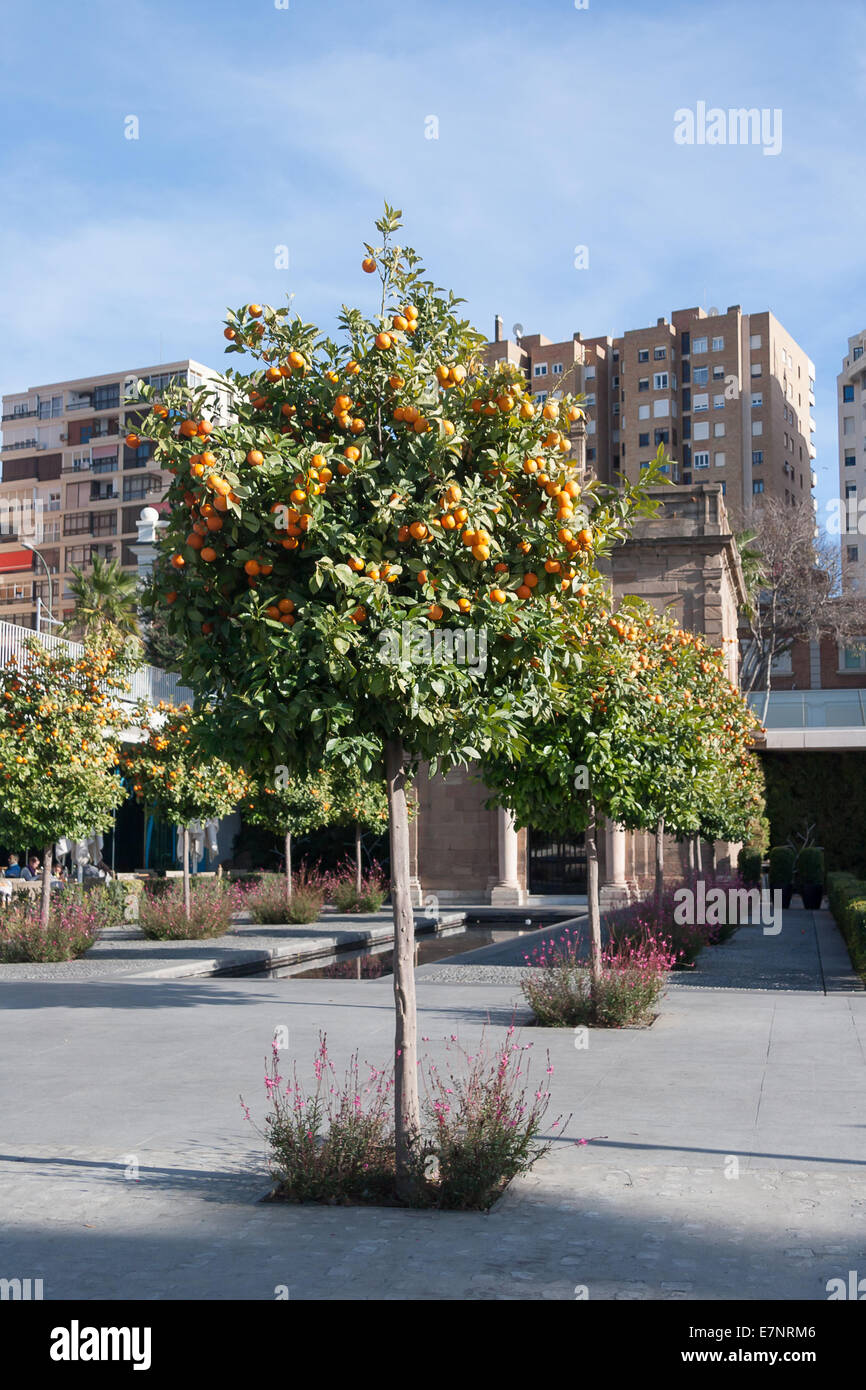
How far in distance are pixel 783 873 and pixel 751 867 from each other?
871mm

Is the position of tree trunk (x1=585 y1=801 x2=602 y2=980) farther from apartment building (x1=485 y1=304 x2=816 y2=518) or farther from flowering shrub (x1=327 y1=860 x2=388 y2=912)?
apartment building (x1=485 y1=304 x2=816 y2=518)

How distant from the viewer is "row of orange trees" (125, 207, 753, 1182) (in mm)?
6359

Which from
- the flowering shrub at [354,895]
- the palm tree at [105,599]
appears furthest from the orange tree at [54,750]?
the palm tree at [105,599]

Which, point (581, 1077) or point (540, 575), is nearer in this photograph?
point (540, 575)

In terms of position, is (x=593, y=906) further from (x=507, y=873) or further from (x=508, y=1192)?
(x=507, y=873)

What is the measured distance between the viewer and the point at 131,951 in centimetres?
2205

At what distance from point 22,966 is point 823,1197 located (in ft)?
52.2

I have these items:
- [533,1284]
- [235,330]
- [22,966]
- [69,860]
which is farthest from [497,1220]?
[69,860]

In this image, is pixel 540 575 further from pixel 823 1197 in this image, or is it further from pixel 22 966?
pixel 22 966

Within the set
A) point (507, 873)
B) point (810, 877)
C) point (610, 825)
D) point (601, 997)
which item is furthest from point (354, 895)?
point (601, 997)

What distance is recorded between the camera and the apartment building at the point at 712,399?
3644 inches

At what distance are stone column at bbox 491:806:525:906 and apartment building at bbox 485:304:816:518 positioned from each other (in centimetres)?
5839

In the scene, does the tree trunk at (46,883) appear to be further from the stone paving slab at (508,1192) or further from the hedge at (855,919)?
the hedge at (855,919)
